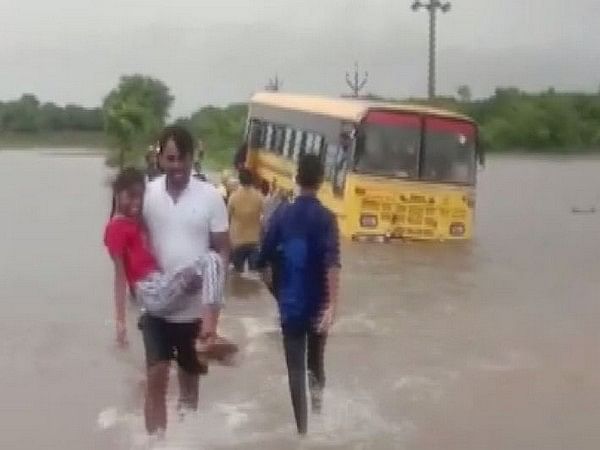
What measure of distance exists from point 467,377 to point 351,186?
35.2 ft

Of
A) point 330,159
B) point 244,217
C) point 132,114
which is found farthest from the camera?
point 132,114

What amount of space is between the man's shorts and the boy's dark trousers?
3.02ft

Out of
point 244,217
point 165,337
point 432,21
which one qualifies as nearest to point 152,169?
point 244,217

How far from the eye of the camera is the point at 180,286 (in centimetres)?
762

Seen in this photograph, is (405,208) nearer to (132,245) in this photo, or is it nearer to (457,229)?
(457,229)

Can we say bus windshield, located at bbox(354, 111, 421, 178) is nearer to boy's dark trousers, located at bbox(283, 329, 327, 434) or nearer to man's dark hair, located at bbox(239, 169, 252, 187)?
man's dark hair, located at bbox(239, 169, 252, 187)

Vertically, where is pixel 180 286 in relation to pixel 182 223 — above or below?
below

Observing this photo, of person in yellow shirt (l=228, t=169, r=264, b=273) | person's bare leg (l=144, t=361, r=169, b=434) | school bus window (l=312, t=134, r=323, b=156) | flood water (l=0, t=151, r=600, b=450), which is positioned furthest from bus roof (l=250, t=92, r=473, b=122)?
person's bare leg (l=144, t=361, r=169, b=434)

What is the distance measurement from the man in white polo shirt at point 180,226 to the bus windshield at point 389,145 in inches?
560

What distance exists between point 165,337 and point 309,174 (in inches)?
51.9

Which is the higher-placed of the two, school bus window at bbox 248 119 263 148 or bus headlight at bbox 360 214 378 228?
school bus window at bbox 248 119 263 148

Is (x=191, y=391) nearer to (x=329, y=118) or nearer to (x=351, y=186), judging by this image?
(x=351, y=186)

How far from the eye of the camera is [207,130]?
85.9 meters

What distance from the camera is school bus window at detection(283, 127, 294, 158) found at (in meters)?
27.0
